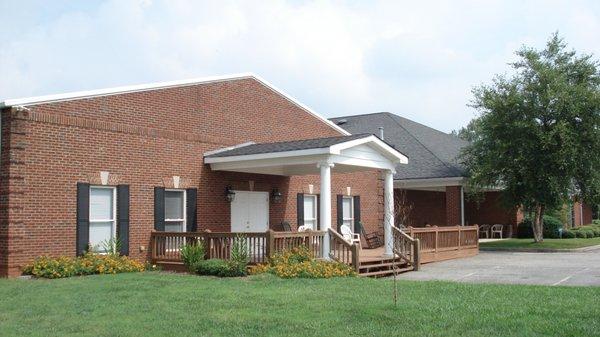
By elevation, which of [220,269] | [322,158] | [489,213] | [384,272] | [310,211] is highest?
[322,158]

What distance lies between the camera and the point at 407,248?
19.4 metres

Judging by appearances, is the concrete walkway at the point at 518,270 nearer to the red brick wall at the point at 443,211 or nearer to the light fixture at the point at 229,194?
the light fixture at the point at 229,194

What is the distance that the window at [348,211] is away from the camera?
2503cm

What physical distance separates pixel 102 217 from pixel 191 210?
Result: 2781 millimetres

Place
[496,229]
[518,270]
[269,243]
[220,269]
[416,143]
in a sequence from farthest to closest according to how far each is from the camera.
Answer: [496,229] → [416,143] → [518,270] → [269,243] → [220,269]

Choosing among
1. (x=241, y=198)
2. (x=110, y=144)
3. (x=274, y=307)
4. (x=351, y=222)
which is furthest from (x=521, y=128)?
(x=274, y=307)

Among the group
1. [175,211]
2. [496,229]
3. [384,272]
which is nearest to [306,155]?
[384,272]

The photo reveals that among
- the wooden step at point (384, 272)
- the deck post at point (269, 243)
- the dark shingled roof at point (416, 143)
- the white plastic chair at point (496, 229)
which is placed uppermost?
the dark shingled roof at point (416, 143)

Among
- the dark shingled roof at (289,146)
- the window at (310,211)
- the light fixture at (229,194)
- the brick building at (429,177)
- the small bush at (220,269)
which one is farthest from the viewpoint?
the brick building at (429,177)

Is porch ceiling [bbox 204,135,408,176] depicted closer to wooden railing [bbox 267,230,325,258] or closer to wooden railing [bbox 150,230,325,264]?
wooden railing [bbox 267,230,325,258]

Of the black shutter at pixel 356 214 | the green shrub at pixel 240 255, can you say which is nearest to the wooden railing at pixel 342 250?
the green shrub at pixel 240 255

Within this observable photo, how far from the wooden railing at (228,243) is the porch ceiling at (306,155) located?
2.07 m

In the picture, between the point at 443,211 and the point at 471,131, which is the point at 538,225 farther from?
the point at 471,131

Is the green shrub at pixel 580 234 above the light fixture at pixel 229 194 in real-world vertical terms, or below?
below
